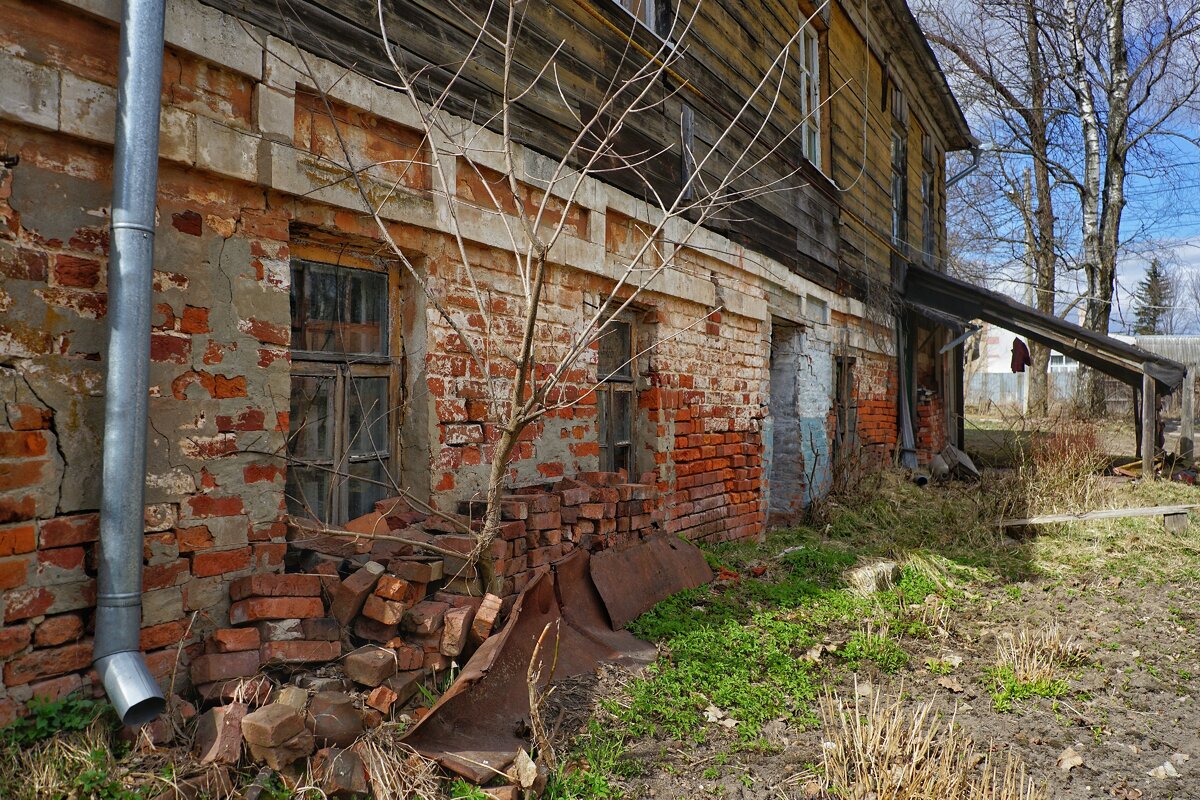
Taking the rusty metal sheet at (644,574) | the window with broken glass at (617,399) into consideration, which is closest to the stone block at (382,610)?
the rusty metal sheet at (644,574)

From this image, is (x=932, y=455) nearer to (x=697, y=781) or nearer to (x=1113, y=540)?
(x=1113, y=540)

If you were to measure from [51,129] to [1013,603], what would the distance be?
6092 mm

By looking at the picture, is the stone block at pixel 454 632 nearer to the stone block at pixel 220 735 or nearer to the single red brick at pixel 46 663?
the stone block at pixel 220 735

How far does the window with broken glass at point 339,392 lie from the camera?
3.17m

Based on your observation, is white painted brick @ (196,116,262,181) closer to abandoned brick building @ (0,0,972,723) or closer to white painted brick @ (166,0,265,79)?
abandoned brick building @ (0,0,972,723)

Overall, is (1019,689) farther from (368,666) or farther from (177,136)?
(177,136)

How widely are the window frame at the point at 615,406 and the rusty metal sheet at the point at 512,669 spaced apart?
Result: 1.25 m

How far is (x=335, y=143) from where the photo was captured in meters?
3.13

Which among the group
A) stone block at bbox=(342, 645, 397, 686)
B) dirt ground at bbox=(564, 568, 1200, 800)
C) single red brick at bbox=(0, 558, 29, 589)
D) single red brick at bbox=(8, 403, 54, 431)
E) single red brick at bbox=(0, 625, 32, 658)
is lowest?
dirt ground at bbox=(564, 568, 1200, 800)

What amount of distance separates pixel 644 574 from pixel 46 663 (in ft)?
9.73

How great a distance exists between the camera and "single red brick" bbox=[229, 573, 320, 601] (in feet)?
8.70

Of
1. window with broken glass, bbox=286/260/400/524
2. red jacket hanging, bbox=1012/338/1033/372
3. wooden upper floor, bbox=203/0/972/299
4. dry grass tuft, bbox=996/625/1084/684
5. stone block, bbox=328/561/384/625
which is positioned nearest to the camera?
stone block, bbox=328/561/384/625

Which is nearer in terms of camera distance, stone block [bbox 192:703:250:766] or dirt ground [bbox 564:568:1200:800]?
stone block [bbox 192:703:250:766]

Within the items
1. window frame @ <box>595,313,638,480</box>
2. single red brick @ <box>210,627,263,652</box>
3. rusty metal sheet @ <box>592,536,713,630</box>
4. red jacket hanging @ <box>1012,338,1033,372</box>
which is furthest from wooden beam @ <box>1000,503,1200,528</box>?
red jacket hanging @ <box>1012,338,1033,372</box>
